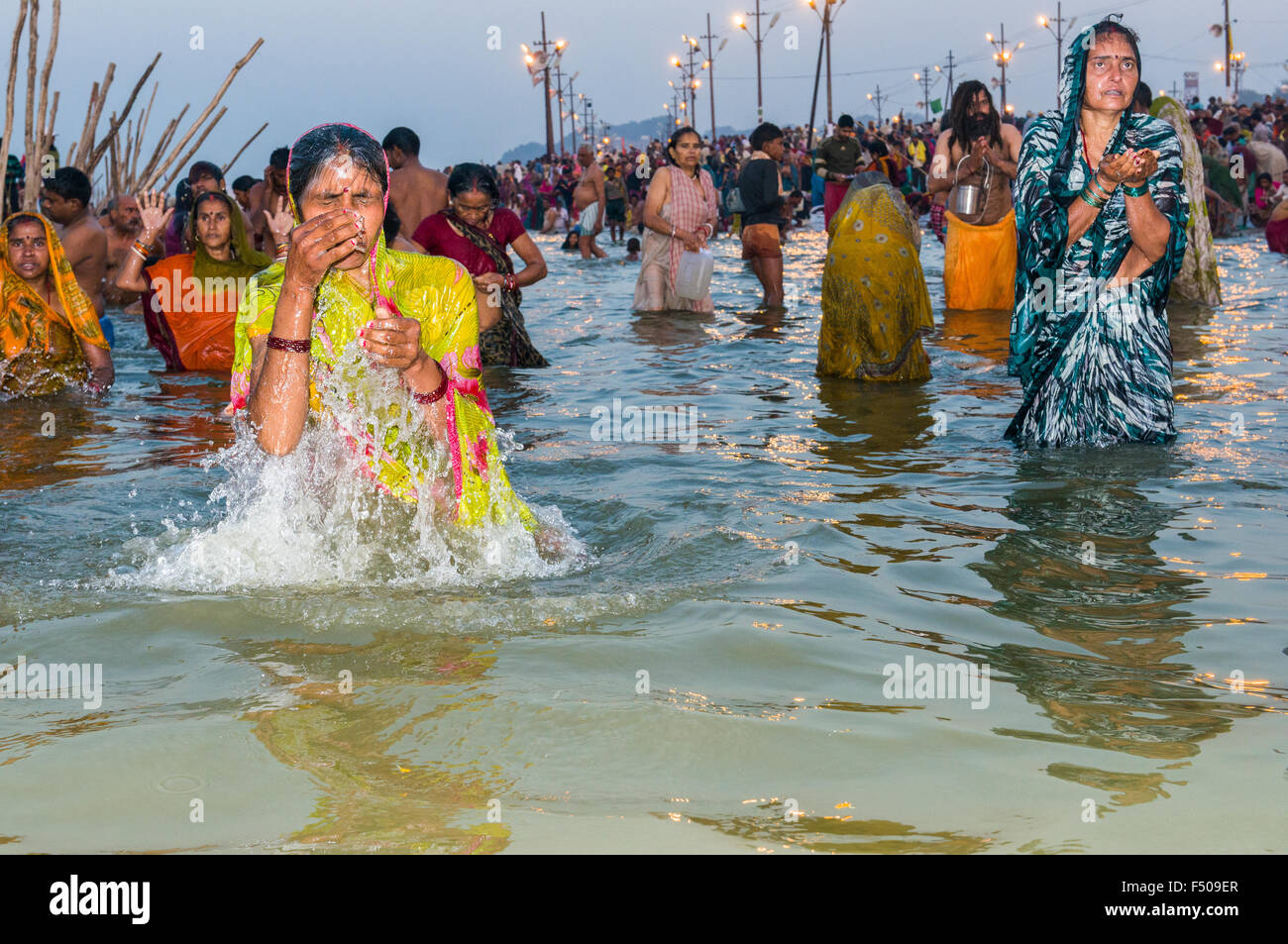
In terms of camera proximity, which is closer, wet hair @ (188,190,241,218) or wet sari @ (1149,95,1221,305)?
wet hair @ (188,190,241,218)

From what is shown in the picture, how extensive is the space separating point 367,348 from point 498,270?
5402 mm

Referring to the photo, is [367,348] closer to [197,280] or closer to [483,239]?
[483,239]

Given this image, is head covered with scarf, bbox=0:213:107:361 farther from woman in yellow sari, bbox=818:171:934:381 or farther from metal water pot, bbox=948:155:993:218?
metal water pot, bbox=948:155:993:218

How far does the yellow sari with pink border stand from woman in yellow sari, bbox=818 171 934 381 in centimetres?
432

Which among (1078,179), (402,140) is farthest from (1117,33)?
(402,140)

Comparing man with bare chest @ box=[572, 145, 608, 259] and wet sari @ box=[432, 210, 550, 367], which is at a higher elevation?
man with bare chest @ box=[572, 145, 608, 259]

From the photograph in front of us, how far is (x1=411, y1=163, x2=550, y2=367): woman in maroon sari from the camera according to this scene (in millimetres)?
8797

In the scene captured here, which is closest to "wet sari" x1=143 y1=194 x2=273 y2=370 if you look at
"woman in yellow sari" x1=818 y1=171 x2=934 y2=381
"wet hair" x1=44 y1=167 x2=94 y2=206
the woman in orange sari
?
the woman in orange sari

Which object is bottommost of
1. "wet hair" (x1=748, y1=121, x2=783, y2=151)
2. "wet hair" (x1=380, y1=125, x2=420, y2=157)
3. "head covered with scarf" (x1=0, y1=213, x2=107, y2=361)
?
"head covered with scarf" (x1=0, y1=213, x2=107, y2=361)

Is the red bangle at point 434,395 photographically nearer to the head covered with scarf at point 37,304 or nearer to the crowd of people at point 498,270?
the crowd of people at point 498,270

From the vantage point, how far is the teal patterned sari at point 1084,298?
18.7 ft

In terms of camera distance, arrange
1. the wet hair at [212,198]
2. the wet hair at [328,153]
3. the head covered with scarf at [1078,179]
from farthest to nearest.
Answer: the wet hair at [212,198] < the head covered with scarf at [1078,179] < the wet hair at [328,153]

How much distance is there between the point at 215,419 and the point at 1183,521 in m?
5.42

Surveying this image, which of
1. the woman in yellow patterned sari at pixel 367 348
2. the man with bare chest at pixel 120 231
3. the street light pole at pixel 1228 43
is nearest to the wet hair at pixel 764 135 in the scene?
the man with bare chest at pixel 120 231
